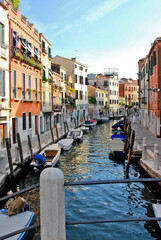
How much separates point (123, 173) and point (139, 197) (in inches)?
149

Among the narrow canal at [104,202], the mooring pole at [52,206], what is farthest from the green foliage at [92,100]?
the mooring pole at [52,206]

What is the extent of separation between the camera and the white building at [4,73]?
1619 cm

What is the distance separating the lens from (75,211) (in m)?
8.72

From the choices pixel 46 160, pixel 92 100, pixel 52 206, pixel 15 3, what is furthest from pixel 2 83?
pixel 92 100

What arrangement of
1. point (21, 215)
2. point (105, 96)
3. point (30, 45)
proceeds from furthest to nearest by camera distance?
point (105, 96)
point (30, 45)
point (21, 215)

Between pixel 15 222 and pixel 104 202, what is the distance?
407 centimetres

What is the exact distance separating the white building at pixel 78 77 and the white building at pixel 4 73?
2797 centimetres

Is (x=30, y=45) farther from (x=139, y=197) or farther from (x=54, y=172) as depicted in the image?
(x=54, y=172)

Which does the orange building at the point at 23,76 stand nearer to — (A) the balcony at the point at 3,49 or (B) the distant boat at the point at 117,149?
(A) the balcony at the point at 3,49

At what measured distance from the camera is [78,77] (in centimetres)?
4838

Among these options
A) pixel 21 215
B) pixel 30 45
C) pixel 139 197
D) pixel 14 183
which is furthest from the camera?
pixel 30 45

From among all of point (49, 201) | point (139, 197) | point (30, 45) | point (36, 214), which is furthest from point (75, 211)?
point (30, 45)

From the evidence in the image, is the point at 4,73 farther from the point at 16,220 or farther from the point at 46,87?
the point at 16,220

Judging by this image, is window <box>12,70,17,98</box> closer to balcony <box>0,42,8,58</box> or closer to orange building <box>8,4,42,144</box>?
orange building <box>8,4,42,144</box>
